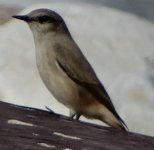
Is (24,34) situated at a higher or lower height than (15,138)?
lower

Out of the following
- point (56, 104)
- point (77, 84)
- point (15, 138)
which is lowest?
point (56, 104)

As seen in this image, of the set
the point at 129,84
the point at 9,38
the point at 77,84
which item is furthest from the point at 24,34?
the point at 77,84

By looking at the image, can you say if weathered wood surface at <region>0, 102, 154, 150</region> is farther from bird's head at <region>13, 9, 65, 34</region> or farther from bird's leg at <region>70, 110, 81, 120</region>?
bird's head at <region>13, 9, 65, 34</region>

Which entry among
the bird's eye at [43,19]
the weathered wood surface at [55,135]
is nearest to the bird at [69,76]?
the bird's eye at [43,19]

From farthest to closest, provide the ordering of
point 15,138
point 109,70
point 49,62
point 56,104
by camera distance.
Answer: point 109,70 → point 56,104 → point 49,62 → point 15,138

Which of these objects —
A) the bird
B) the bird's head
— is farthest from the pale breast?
the bird's head

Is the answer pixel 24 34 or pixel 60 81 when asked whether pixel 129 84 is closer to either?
pixel 24 34

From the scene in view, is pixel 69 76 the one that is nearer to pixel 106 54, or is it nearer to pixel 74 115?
pixel 74 115
